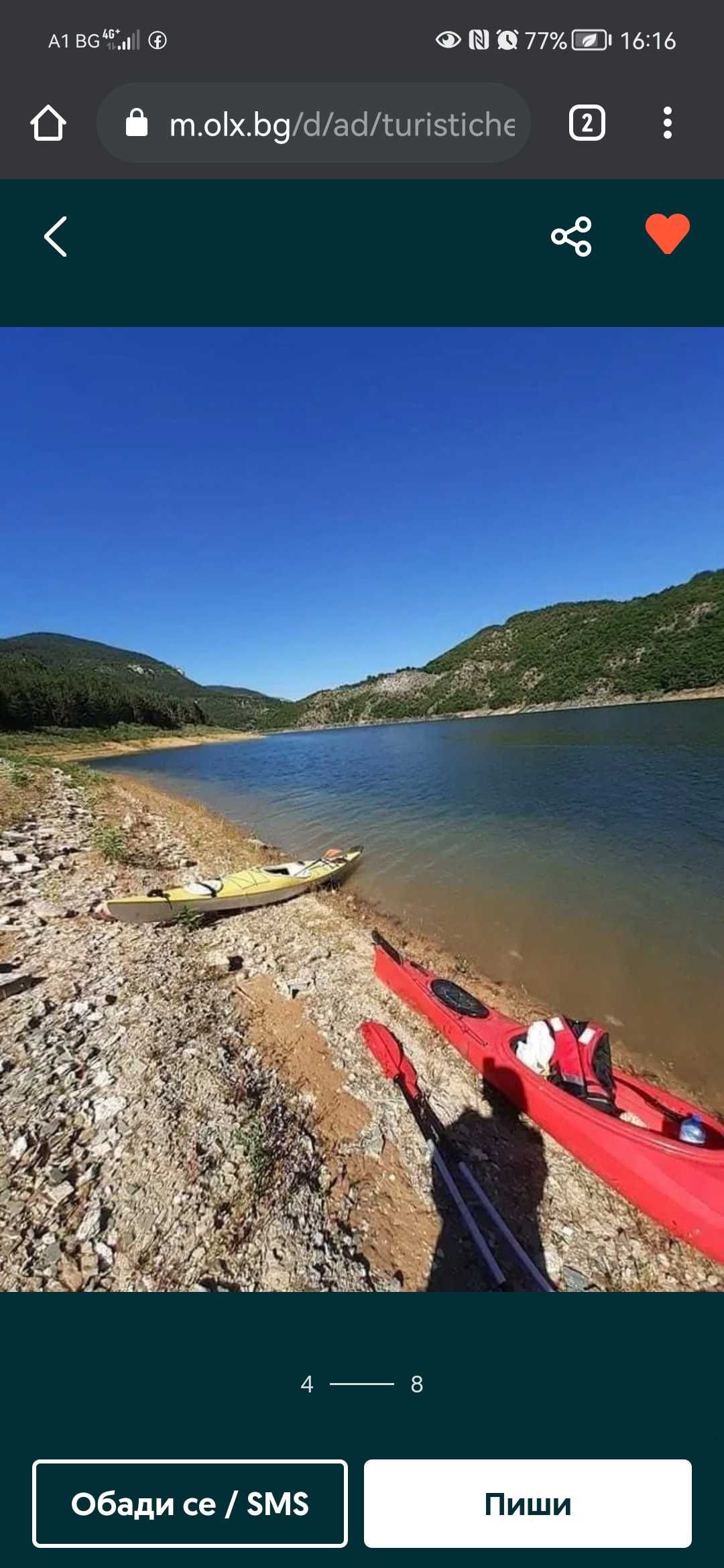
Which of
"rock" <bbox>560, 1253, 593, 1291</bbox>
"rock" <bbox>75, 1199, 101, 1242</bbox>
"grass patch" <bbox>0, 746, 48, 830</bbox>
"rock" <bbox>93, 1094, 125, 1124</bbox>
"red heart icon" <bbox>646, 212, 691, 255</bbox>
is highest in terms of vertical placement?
"red heart icon" <bbox>646, 212, 691, 255</bbox>

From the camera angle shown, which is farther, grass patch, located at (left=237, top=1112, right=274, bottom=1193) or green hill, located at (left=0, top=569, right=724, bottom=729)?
green hill, located at (left=0, top=569, right=724, bottom=729)

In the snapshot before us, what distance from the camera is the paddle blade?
5414mm

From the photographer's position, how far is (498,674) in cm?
14162

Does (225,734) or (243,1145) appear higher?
(225,734)

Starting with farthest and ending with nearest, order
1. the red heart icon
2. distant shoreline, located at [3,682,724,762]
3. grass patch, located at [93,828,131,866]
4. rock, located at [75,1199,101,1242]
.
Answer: distant shoreline, located at [3,682,724,762] → grass patch, located at [93,828,131,866] → rock, located at [75,1199,101,1242] → the red heart icon

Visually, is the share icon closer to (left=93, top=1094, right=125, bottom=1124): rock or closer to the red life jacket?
the red life jacket

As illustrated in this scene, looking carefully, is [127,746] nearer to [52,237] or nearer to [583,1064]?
[52,237]

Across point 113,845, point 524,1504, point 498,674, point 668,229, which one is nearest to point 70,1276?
point 524,1504
